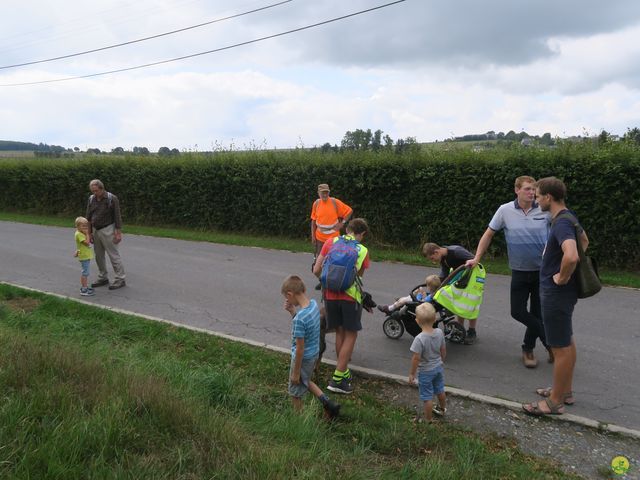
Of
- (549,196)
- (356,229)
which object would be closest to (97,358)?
(356,229)

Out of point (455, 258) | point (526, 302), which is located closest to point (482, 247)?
point (455, 258)

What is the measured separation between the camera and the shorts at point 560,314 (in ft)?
14.7

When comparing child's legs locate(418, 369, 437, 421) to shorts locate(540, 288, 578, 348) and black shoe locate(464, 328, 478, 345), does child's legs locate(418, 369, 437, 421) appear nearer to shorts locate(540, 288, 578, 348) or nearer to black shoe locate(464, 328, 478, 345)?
shorts locate(540, 288, 578, 348)

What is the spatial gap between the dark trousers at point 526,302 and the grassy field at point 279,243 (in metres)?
4.91

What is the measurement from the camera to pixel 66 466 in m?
2.89

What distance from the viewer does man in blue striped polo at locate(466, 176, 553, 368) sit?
554 cm

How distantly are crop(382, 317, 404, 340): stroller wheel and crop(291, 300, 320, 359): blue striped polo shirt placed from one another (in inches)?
88.5

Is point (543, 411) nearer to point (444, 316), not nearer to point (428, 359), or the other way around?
point (428, 359)

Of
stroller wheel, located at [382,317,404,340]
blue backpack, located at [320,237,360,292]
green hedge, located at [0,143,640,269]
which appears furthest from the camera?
green hedge, located at [0,143,640,269]

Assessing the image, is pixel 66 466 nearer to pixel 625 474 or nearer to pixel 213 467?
pixel 213 467

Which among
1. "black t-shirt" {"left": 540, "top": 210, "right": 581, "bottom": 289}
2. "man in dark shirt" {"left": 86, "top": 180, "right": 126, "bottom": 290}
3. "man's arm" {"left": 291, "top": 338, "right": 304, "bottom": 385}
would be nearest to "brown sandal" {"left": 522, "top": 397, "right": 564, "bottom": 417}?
"black t-shirt" {"left": 540, "top": 210, "right": 581, "bottom": 289}

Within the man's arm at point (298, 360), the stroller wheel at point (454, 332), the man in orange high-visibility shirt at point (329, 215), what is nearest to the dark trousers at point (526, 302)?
the stroller wheel at point (454, 332)

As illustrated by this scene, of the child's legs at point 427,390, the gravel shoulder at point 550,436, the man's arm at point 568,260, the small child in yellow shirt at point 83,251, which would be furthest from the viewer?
the small child in yellow shirt at point 83,251

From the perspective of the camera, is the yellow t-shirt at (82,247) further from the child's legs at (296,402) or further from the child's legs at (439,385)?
the child's legs at (439,385)
